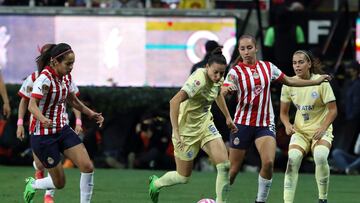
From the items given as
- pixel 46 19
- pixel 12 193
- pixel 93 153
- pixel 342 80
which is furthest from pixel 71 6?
pixel 12 193

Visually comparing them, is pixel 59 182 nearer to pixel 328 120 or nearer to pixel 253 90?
pixel 253 90

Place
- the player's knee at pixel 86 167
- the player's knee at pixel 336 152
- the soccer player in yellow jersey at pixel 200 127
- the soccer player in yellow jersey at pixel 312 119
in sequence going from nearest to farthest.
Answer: the player's knee at pixel 86 167 < the soccer player in yellow jersey at pixel 200 127 < the soccer player in yellow jersey at pixel 312 119 < the player's knee at pixel 336 152

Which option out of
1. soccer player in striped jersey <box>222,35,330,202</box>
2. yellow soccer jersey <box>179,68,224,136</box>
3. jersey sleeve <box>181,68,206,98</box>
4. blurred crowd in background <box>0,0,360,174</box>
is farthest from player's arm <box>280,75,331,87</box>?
blurred crowd in background <box>0,0,360,174</box>

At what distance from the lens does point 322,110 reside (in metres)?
14.6

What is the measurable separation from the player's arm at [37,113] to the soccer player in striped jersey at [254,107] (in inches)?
91.8

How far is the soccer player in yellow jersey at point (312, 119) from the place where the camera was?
1427 cm

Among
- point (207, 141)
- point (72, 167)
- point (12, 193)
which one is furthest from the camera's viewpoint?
point (72, 167)

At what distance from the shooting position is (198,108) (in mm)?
13883

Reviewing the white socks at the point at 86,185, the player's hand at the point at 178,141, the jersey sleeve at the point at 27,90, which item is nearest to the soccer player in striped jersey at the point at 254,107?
the player's hand at the point at 178,141

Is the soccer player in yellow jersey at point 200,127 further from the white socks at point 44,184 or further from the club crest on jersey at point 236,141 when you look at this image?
the white socks at point 44,184

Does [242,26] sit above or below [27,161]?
above

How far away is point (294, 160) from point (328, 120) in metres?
0.68

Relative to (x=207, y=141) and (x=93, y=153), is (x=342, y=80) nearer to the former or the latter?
(x=93, y=153)

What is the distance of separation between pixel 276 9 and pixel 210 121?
983 cm
